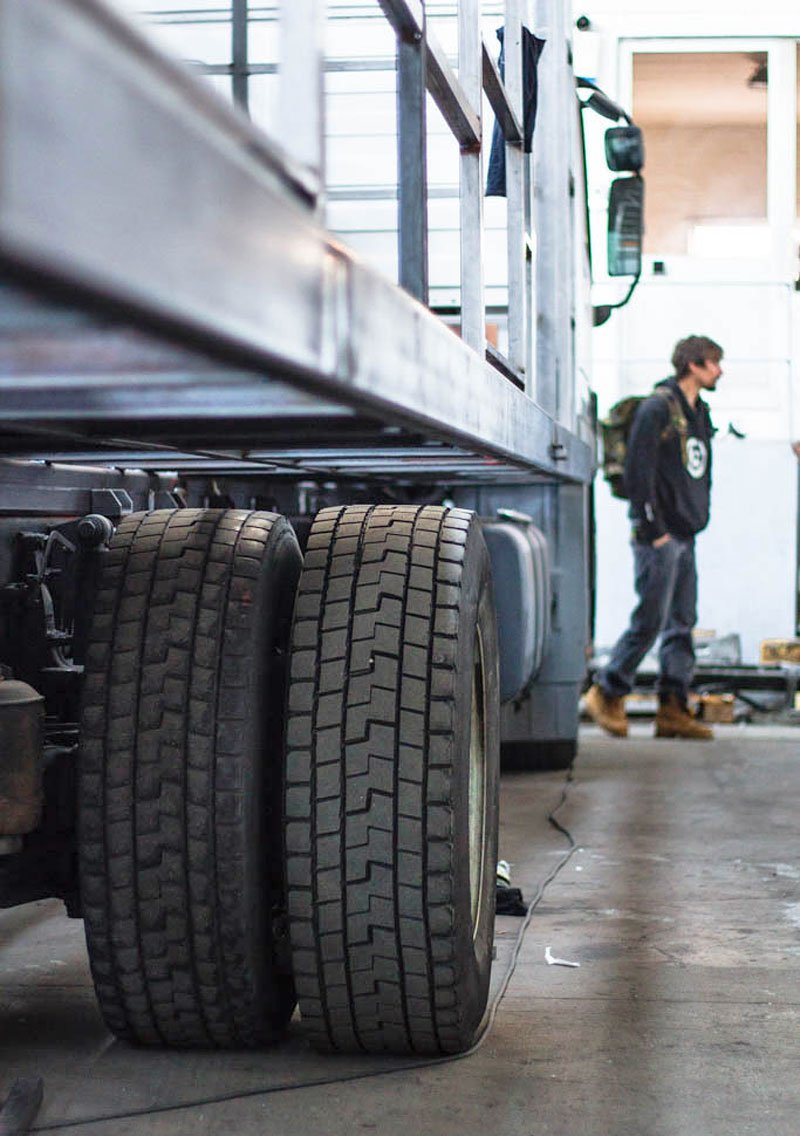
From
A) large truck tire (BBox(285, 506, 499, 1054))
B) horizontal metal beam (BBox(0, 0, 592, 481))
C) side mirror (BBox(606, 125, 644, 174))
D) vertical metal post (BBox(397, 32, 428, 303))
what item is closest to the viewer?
horizontal metal beam (BBox(0, 0, 592, 481))

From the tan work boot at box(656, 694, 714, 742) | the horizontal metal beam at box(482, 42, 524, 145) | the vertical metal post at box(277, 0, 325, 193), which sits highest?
the horizontal metal beam at box(482, 42, 524, 145)

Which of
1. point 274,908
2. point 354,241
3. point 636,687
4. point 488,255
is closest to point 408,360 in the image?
point 274,908

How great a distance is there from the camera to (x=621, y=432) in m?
8.17

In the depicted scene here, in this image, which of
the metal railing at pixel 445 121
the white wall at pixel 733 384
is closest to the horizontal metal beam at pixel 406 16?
the metal railing at pixel 445 121

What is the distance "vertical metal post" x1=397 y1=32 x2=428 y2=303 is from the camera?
2156mm

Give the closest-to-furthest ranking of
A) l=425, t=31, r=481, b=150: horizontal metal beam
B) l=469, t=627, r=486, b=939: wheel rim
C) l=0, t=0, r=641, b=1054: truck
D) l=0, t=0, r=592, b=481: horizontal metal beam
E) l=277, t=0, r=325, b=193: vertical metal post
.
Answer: l=0, t=0, r=592, b=481: horizontal metal beam, l=277, t=0, r=325, b=193: vertical metal post, l=0, t=0, r=641, b=1054: truck, l=425, t=31, r=481, b=150: horizontal metal beam, l=469, t=627, r=486, b=939: wheel rim

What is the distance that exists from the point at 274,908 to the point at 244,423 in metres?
1.11

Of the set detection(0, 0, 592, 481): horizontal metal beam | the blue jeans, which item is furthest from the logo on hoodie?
detection(0, 0, 592, 481): horizontal metal beam

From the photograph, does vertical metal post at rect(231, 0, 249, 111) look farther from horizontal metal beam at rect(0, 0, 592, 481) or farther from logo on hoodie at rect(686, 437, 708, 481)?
logo on hoodie at rect(686, 437, 708, 481)

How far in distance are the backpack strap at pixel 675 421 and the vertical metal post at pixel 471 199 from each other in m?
4.79

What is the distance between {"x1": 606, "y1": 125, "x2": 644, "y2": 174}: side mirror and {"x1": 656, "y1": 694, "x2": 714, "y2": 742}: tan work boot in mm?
2592

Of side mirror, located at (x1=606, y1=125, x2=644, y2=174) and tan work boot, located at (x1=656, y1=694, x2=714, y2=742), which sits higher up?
side mirror, located at (x1=606, y1=125, x2=644, y2=174)

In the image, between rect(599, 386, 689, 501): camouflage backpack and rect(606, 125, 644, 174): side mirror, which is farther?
rect(599, 386, 689, 501): camouflage backpack

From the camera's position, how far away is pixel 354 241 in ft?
16.1
